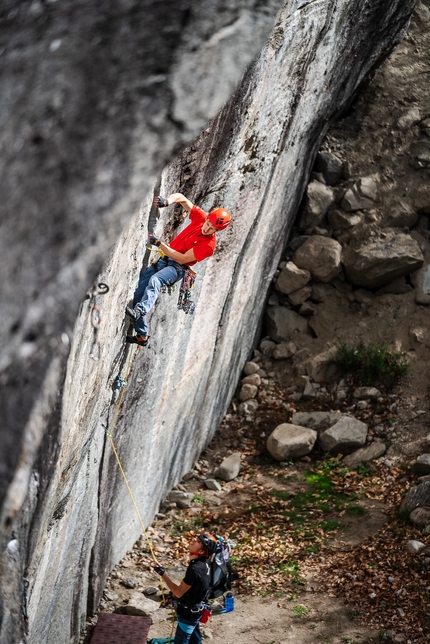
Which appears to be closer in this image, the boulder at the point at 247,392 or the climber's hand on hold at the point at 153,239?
the climber's hand on hold at the point at 153,239

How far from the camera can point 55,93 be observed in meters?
2.68

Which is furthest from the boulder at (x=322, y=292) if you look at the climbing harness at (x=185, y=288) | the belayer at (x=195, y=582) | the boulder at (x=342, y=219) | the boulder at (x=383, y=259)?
the belayer at (x=195, y=582)

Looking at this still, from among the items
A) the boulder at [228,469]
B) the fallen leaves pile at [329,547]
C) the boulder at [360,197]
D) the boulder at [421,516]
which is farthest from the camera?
the boulder at [360,197]

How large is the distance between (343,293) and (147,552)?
6.81 m

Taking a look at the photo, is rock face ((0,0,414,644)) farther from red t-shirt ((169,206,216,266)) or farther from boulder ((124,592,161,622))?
boulder ((124,592,161,622))

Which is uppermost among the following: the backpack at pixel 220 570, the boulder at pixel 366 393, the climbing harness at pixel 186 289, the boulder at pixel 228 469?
the climbing harness at pixel 186 289

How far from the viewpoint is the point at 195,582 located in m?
6.54

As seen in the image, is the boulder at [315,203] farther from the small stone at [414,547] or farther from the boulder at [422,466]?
the small stone at [414,547]

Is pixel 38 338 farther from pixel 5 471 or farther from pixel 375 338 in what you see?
pixel 375 338

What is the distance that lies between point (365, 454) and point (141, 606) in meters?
4.78

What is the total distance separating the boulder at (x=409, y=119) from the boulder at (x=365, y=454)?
6726 mm

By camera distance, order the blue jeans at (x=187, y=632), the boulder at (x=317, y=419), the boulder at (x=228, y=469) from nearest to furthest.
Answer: the blue jeans at (x=187, y=632)
the boulder at (x=228, y=469)
the boulder at (x=317, y=419)

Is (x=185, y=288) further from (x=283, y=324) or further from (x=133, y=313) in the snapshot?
(x=283, y=324)

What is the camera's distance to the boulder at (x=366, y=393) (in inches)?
496
